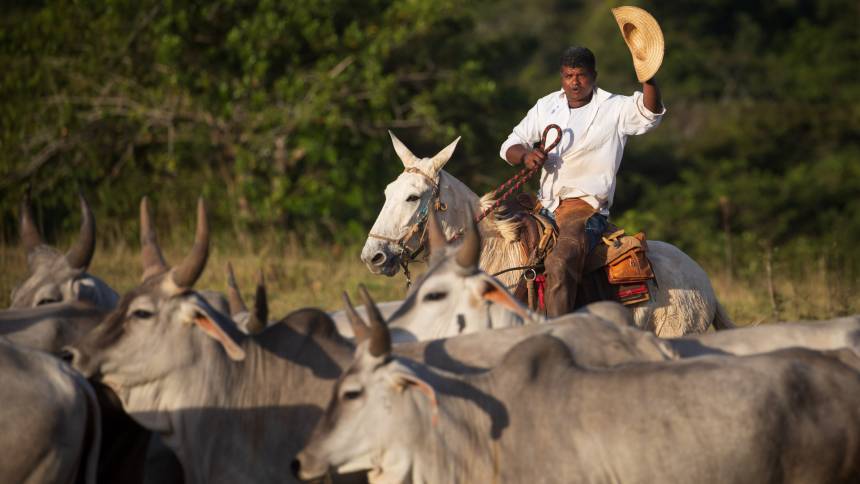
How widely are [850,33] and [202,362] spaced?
24.7 meters

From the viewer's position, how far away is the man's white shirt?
6.95 metres

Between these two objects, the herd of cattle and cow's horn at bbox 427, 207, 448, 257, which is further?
cow's horn at bbox 427, 207, 448, 257

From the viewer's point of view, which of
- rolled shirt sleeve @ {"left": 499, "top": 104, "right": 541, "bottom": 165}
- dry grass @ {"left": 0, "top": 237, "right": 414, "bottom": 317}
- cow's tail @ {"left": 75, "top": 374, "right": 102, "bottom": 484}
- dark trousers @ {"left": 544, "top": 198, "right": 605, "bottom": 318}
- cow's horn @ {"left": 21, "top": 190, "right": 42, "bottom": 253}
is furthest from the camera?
dry grass @ {"left": 0, "top": 237, "right": 414, "bottom": 317}

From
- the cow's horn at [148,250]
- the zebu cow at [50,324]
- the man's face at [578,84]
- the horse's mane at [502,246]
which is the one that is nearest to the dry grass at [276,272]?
the horse's mane at [502,246]

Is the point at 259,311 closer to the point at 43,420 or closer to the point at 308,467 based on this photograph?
the point at 308,467

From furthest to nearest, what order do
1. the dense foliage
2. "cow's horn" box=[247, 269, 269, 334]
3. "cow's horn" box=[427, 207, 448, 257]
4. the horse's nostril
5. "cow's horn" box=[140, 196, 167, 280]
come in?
the dense foliage, the horse's nostril, "cow's horn" box=[427, 207, 448, 257], "cow's horn" box=[140, 196, 167, 280], "cow's horn" box=[247, 269, 269, 334]

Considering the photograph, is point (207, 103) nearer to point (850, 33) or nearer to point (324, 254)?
point (324, 254)

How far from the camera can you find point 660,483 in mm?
4566

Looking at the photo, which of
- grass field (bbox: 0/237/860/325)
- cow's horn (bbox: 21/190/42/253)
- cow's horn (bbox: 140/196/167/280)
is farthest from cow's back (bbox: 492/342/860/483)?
grass field (bbox: 0/237/860/325)

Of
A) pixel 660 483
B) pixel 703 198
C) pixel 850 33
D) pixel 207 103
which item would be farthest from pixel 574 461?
pixel 850 33

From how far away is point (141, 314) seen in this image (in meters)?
5.15

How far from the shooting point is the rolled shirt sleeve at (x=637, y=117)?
22.4 feet

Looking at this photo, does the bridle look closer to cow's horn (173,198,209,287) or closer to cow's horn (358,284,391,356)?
cow's horn (173,198,209,287)

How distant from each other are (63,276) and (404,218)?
184 cm
